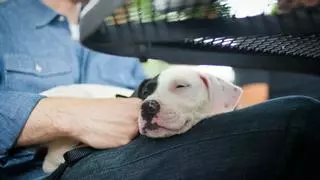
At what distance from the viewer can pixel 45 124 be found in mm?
901

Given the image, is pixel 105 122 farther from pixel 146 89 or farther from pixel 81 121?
pixel 146 89

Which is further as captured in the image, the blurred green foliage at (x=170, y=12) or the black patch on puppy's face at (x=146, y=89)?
the black patch on puppy's face at (x=146, y=89)

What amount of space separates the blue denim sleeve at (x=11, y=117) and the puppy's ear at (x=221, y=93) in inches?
14.0

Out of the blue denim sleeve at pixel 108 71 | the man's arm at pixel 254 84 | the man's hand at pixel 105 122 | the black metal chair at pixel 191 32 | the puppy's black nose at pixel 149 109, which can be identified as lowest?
the man's arm at pixel 254 84

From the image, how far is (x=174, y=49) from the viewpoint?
620 mm

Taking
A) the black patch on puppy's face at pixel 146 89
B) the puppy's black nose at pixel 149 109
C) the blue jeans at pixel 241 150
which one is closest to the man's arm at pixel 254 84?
the black patch on puppy's face at pixel 146 89

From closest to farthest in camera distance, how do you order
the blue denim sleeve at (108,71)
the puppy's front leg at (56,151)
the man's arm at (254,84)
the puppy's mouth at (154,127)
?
the puppy's mouth at (154,127)
the puppy's front leg at (56,151)
the blue denim sleeve at (108,71)
the man's arm at (254,84)

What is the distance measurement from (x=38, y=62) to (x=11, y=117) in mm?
325

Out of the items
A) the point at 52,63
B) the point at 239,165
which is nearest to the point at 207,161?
the point at 239,165

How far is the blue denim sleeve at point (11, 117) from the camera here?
0.88 m

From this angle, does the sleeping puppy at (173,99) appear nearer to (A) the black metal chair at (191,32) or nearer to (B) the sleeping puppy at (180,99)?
(B) the sleeping puppy at (180,99)

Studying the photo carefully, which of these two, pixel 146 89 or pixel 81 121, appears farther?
pixel 146 89

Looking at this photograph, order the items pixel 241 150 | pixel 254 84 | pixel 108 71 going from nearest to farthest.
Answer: pixel 241 150
pixel 108 71
pixel 254 84

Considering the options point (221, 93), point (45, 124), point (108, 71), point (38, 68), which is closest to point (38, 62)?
point (38, 68)
